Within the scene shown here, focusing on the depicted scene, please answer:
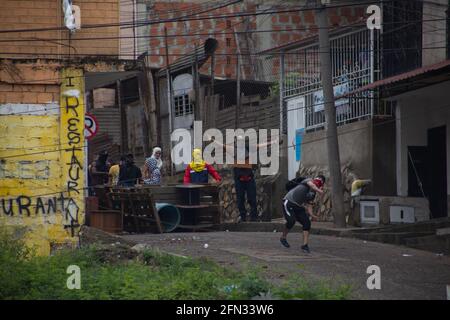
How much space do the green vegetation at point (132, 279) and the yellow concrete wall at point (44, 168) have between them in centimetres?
256

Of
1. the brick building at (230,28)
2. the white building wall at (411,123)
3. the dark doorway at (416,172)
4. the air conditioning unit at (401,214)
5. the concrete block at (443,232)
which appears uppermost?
the brick building at (230,28)

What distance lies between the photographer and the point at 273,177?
1081 inches

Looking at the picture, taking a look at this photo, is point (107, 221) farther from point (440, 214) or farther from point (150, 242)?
point (440, 214)

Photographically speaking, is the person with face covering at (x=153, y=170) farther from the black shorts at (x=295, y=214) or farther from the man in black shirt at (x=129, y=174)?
the black shorts at (x=295, y=214)

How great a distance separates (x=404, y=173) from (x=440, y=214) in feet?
4.13

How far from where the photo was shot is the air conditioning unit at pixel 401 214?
2189cm

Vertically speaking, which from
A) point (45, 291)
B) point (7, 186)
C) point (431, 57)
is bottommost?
point (45, 291)

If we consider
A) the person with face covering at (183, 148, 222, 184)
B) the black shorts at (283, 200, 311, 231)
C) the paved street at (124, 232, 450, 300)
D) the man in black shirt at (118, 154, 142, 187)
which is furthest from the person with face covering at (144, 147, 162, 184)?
the black shorts at (283, 200, 311, 231)

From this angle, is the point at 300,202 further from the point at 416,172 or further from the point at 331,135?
the point at 416,172

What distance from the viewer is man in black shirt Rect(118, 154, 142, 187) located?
71.3ft

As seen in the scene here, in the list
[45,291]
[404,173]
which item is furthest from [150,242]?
[404,173]

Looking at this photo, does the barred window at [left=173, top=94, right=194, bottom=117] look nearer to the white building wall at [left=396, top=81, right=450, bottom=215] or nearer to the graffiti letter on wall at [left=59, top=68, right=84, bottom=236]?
the white building wall at [left=396, top=81, right=450, bottom=215]

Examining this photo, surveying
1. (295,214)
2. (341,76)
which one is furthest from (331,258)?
(341,76)

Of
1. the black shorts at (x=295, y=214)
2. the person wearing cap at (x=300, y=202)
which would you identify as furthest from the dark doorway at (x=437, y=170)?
the black shorts at (x=295, y=214)
